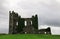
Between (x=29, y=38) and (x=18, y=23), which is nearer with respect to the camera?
(x=29, y=38)

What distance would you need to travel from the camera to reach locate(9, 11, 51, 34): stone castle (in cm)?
Result: 7925

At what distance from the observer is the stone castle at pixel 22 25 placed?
79.2 metres

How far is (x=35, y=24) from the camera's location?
267ft

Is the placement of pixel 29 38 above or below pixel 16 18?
below

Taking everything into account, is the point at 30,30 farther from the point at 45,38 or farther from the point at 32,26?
the point at 45,38

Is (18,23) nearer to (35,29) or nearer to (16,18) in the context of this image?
A: (16,18)

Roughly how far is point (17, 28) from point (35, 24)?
726cm

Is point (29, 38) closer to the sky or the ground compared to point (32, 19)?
closer to the ground

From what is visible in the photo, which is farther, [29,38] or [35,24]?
[35,24]

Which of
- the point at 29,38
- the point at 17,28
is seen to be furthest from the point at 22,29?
the point at 29,38

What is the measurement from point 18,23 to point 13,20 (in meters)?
2.50

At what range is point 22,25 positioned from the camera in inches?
3273

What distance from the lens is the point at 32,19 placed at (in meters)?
82.1

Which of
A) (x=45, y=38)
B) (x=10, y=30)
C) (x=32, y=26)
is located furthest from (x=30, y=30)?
(x=45, y=38)
